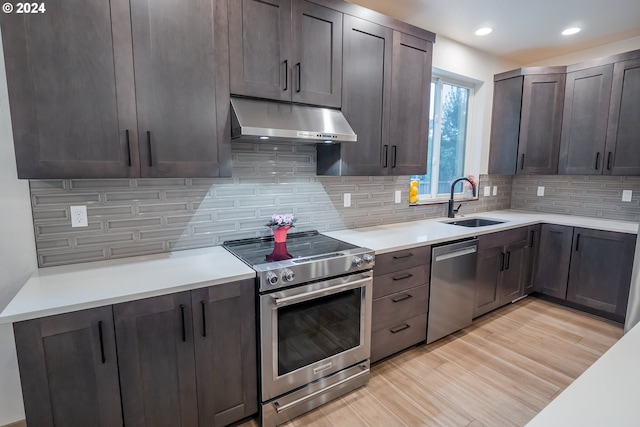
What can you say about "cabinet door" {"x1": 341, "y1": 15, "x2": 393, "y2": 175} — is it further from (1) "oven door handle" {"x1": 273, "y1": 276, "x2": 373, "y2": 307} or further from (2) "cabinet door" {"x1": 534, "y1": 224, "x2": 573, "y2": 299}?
(2) "cabinet door" {"x1": 534, "y1": 224, "x2": 573, "y2": 299}

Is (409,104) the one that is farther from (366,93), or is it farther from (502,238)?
(502,238)

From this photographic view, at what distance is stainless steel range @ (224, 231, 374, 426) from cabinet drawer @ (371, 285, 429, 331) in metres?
0.14

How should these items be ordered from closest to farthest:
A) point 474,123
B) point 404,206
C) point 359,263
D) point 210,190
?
1. point 359,263
2. point 210,190
3. point 404,206
4. point 474,123

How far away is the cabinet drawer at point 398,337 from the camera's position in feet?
7.23

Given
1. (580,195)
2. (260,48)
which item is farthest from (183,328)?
(580,195)

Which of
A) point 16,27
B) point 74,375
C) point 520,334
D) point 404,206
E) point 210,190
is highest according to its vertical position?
point 16,27

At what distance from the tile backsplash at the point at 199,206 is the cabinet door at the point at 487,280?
98cm

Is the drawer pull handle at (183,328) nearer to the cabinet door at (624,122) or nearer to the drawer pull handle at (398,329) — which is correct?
the drawer pull handle at (398,329)

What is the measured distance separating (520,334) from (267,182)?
2.56 metres

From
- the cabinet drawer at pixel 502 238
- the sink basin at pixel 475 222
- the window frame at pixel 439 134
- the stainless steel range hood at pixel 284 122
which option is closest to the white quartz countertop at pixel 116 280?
the stainless steel range hood at pixel 284 122

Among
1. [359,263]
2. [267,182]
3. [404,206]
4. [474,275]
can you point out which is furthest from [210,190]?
[474,275]

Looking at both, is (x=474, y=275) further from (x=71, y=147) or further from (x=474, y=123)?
(x=71, y=147)

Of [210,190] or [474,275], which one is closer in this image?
[210,190]

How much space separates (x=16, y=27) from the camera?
49.7 inches
